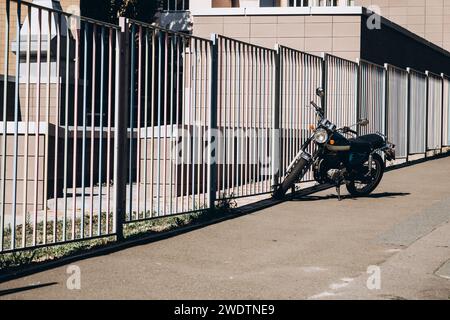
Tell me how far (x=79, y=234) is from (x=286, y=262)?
217cm

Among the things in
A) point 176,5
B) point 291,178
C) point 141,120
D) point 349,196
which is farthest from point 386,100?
point 176,5

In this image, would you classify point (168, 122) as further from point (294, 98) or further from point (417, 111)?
point (417, 111)

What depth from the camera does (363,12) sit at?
61.1 ft

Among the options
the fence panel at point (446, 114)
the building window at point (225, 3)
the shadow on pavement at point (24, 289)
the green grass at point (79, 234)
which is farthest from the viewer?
the building window at point (225, 3)

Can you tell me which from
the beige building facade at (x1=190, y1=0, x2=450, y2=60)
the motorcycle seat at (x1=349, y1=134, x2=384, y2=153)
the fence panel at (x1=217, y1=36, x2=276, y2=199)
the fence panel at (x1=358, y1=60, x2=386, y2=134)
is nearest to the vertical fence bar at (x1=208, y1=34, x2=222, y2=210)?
the fence panel at (x1=217, y1=36, x2=276, y2=199)

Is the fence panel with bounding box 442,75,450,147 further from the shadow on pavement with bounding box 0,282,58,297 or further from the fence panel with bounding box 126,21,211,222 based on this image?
the shadow on pavement with bounding box 0,282,58,297

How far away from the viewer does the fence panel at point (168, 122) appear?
8555 mm

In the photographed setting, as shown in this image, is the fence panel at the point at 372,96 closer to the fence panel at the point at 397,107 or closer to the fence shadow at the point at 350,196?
the fence panel at the point at 397,107

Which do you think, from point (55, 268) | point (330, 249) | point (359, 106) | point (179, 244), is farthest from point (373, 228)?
point (359, 106)

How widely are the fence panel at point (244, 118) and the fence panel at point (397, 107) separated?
19.8ft

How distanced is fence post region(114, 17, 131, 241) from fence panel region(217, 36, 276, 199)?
2281 millimetres

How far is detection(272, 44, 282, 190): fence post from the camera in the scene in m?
12.0

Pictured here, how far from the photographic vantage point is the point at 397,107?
58.7ft

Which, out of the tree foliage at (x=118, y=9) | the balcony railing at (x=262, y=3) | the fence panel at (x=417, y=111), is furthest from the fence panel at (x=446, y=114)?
the tree foliage at (x=118, y=9)
